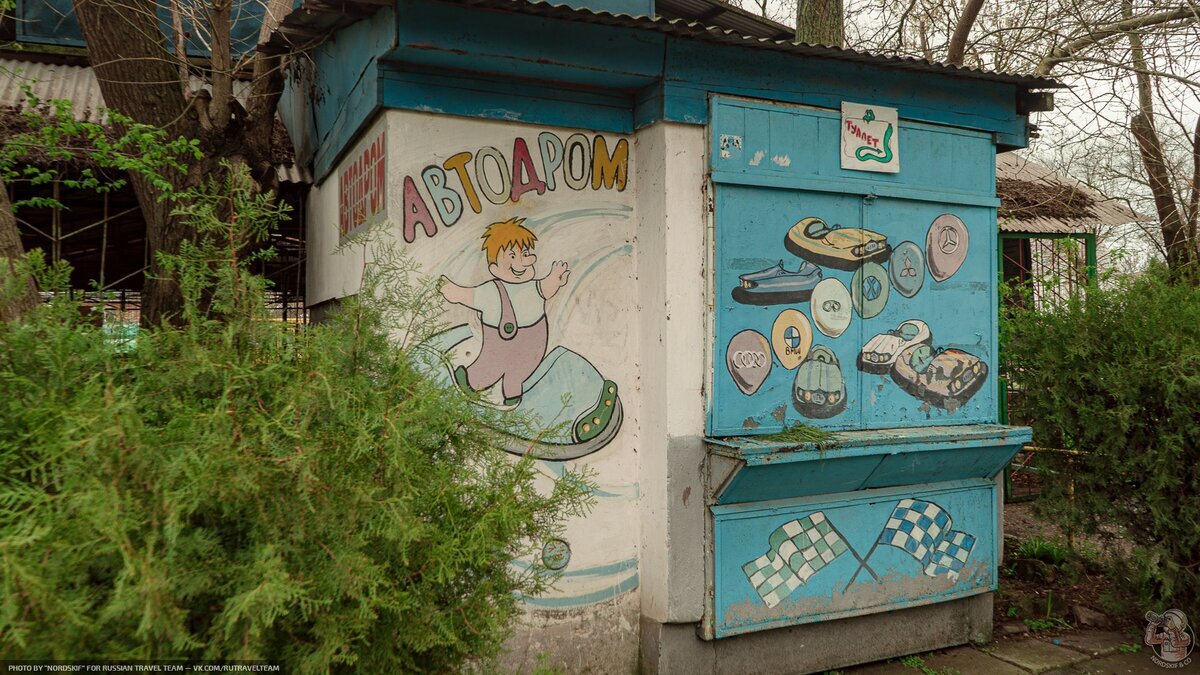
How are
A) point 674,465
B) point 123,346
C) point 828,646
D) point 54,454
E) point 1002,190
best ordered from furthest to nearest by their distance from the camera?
point 1002,190 < point 828,646 < point 674,465 < point 123,346 < point 54,454

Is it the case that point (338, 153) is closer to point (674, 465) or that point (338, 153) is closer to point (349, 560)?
point (674, 465)

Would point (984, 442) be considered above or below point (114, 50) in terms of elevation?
below

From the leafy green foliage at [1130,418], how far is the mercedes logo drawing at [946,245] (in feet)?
3.49

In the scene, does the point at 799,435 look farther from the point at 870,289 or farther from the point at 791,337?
the point at 870,289

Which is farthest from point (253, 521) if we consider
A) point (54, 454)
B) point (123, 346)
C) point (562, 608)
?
point (562, 608)

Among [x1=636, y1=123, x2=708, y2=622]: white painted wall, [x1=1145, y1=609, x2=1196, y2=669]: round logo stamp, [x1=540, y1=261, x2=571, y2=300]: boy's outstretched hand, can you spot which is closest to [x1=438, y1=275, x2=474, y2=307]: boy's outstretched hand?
[x1=540, y1=261, x2=571, y2=300]: boy's outstretched hand

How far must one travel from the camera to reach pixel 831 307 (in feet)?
15.3

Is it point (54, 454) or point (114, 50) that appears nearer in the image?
point (54, 454)

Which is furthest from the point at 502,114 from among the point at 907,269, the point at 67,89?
the point at 67,89

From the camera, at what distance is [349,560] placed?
2.23 m

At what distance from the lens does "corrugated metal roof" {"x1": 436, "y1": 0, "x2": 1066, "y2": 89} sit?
3797 millimetres

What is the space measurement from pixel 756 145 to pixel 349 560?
10.6 feet

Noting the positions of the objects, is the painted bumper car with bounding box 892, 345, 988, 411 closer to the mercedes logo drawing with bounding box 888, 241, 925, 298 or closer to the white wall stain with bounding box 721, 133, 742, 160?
the mercedes logo drawing with bounding box 888, 241, 925, 298

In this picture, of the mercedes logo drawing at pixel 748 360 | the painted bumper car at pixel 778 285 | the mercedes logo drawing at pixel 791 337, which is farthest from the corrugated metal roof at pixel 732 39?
the mercedes logo drawing at pixel 748 360
